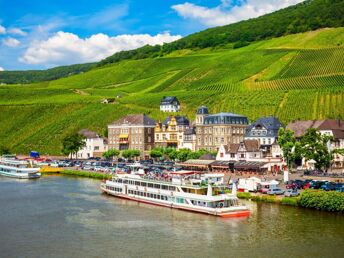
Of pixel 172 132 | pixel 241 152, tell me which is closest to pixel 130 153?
pixel 172 132

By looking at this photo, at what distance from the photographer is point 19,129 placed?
13925 centimetres

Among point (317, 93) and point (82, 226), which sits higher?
point (317, 93)

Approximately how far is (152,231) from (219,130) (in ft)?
195

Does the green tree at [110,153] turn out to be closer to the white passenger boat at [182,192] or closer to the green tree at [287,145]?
the green tree at [287,145]

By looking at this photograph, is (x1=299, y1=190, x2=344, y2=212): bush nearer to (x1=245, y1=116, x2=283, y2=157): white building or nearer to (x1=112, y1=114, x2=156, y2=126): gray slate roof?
(x1=245, y1=116, x2=283, y2=157): white building

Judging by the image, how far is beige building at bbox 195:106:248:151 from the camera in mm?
102750

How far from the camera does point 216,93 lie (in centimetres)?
14088

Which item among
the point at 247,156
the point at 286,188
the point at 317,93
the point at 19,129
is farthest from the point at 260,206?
the point at 19,129

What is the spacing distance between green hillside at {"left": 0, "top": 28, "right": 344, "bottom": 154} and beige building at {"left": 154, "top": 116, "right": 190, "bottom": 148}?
1501 cm

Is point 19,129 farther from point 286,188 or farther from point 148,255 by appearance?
point 148,255

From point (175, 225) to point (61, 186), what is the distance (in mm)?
30834

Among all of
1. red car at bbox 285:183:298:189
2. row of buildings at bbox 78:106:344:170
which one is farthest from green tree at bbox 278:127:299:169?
red car at bbox 285:183:298:189

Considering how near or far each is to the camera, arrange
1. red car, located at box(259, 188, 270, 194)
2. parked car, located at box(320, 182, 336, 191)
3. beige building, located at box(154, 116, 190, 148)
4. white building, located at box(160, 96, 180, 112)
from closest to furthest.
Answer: parked car, located at box(320, 182, 336, 191)
red car, located at box(259, 188, 270, 194)
beige building, located at box(154, 116, 190, 148)
white building, located at box(160, 96, 180, 112)

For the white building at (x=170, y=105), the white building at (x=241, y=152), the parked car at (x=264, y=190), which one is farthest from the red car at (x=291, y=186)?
the white building at (x=170, y=105)
